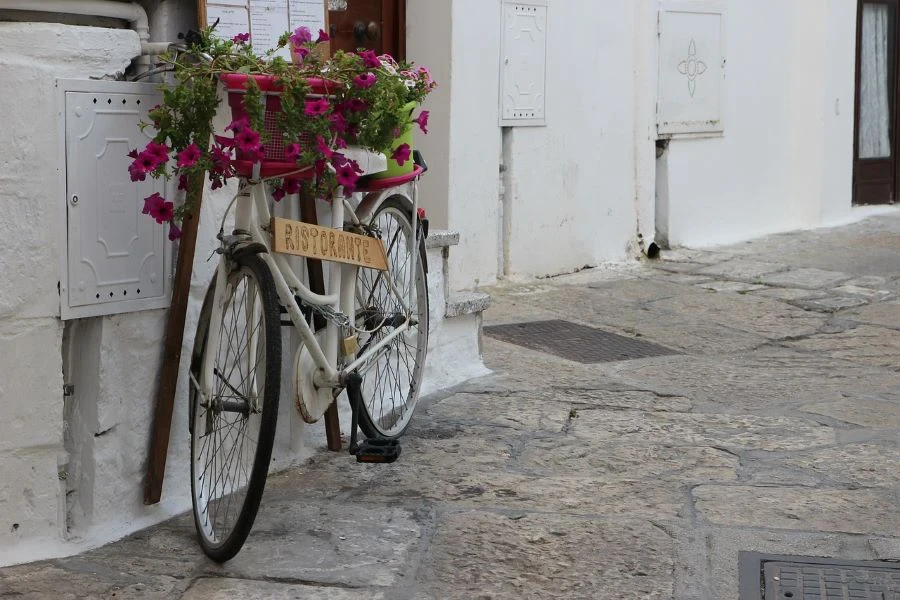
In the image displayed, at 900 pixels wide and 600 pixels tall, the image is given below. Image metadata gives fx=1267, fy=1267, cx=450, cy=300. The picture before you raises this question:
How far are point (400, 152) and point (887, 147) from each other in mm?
9511

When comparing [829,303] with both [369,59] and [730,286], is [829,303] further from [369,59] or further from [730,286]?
[369,59]

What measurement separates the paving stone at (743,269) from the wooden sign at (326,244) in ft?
15.5

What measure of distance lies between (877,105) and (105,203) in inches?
397

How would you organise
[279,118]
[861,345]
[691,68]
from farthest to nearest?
[691,68], [861,345], [279,118]

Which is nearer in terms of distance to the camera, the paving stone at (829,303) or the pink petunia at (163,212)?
the pink petunia at (163,212)

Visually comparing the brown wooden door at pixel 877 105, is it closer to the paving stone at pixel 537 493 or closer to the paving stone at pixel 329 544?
the paving stone at pixel 537 493

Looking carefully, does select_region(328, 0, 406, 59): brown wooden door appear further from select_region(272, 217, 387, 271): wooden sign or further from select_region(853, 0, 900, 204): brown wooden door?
select_region(853, 0, 900, 204): brown wooden door

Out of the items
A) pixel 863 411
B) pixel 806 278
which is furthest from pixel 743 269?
pixel 863 411

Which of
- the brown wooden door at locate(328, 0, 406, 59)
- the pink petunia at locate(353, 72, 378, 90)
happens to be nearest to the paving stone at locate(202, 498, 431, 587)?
the pink petunia at locate(353, 72, 378, 90)

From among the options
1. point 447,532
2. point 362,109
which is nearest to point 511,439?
point 447,532

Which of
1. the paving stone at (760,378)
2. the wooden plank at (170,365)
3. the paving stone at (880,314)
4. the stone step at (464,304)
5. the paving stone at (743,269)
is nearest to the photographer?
the wooden plank at (170,365)

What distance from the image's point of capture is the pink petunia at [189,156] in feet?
10.3

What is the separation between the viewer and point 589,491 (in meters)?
3.87

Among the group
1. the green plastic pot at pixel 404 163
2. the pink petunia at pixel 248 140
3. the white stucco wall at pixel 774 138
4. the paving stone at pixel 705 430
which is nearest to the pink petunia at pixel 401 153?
the green plastic pot at pixel 404 163
